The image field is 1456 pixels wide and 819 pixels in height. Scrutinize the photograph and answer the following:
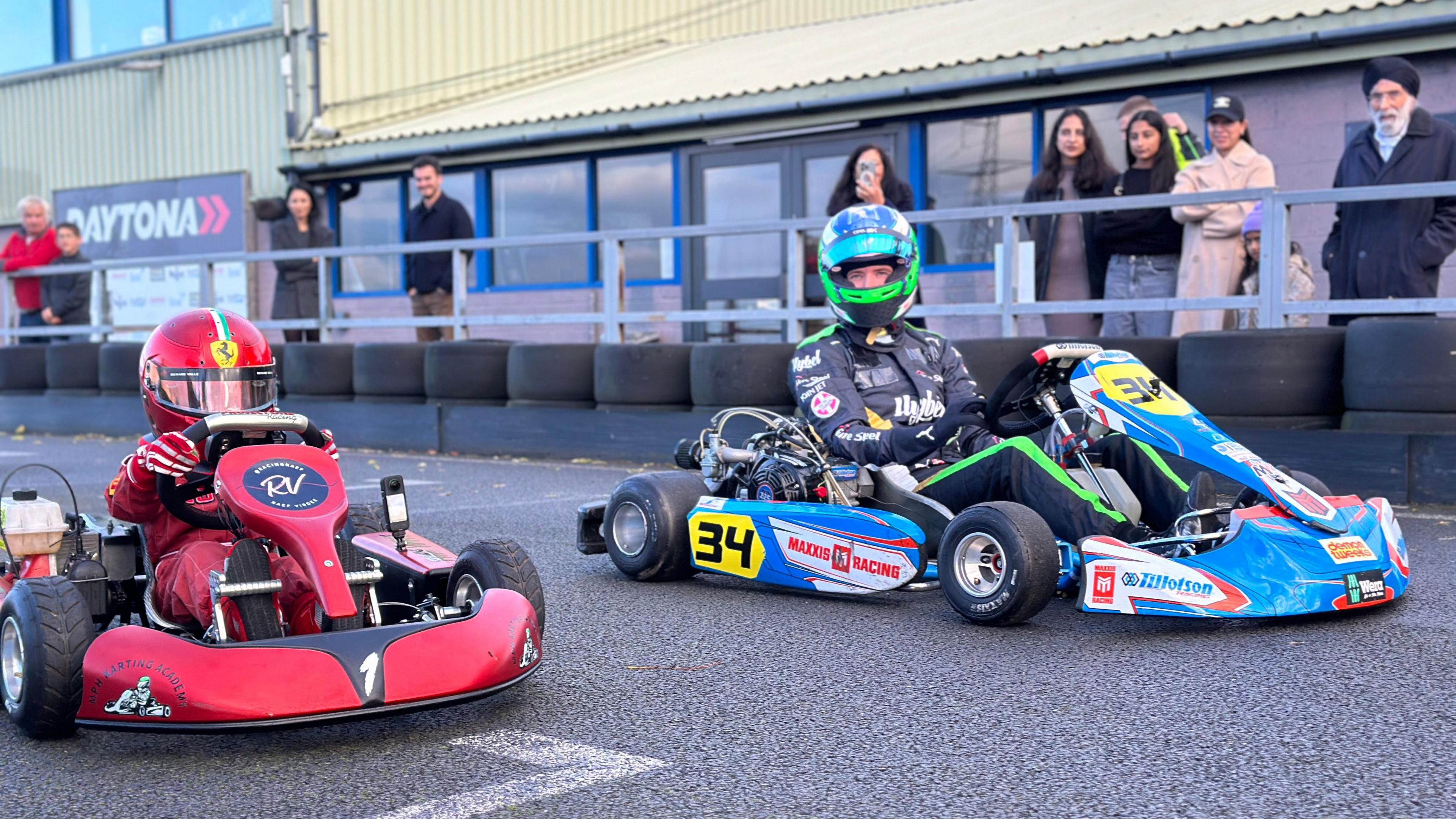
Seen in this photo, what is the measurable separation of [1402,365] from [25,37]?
18884 mm

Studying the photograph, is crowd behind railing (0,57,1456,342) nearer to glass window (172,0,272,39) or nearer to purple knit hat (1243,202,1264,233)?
purple knit hat (1243,202,1264,233)

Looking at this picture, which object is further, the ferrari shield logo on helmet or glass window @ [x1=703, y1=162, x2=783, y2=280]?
glass window @ [x1=703, y1=162, x2=783, y2=280]

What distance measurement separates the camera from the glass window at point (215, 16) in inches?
→ 659

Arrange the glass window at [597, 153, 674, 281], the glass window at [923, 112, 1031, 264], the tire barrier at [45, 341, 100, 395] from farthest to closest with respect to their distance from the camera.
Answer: the glass window at [597, 153, 674, 281] → the tire barrier at [45, 341, 100, 395] → the glass window at [923, 112, 1031, 264]

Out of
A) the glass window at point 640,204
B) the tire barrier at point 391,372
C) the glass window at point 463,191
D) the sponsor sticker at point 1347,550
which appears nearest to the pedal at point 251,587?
the sponsor sticker at point 1347,550

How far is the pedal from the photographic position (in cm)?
319

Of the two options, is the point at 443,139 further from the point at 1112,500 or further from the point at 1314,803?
the point at 1314,803

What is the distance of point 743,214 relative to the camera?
13.1m

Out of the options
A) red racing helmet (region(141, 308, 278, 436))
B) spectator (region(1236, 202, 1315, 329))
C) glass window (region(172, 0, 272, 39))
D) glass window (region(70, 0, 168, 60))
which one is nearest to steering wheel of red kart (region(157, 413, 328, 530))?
red racing helmet (region(141, 308, 278, 436))

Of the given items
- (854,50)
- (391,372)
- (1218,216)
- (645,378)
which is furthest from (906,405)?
(854,50)

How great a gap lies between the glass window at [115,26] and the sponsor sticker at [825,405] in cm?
1540

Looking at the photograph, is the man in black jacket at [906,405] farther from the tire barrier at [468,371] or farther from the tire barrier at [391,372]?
the tire barrier at [391,372]

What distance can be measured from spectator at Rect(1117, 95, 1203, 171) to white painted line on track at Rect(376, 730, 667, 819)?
5.95m

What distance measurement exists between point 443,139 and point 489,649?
1208 centimetres
